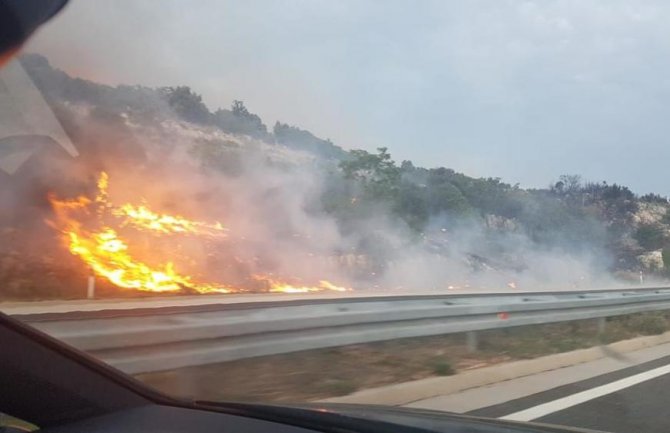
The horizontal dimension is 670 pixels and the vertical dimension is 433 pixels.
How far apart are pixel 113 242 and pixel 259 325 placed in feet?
25.5

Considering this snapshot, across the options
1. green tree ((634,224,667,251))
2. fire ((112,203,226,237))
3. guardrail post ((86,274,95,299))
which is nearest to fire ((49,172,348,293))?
fire ((112,203,226,237))

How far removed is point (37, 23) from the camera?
374 cm

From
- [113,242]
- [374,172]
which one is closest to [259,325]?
[113,242]

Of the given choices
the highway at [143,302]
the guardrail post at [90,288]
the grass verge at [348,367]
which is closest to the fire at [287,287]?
the highway at [143,302]

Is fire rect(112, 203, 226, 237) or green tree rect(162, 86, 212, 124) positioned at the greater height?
green tree rect(162, 86, 212, 124)

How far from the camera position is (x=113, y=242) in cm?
1388

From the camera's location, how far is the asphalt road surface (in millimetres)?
7082

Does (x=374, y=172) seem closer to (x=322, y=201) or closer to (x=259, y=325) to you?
(x=322, y=201)

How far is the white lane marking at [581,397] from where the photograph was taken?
283 inches

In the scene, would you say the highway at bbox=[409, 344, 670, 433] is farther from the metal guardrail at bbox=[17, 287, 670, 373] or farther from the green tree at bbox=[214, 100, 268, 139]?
the green tree at bbox=[214, 100, 268, 139]

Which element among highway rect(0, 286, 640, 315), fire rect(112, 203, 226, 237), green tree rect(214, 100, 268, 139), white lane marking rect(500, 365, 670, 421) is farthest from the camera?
green tree rect(214, 100, 268, 139)

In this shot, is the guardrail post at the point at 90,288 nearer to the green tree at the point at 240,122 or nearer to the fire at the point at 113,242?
the fire at the point at 113,242

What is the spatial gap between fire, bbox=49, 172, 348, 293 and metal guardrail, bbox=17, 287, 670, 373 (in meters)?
5.99

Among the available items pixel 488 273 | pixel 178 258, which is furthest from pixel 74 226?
pixel 488 273
